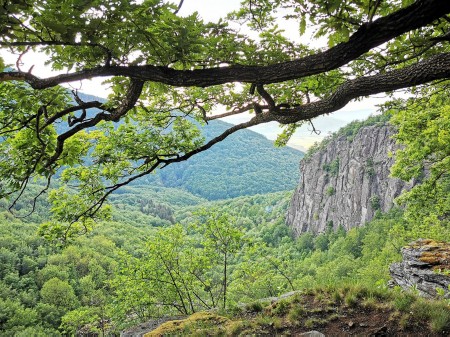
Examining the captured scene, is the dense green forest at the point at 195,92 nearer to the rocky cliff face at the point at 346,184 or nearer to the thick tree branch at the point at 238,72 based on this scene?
the thick tree branch at the point at 238,72

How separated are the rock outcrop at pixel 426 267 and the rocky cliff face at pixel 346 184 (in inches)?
2518

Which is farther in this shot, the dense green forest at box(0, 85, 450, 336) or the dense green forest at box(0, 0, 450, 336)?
the dense green forest at box(0, 85, 450, 336)

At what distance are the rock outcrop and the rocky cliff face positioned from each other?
64.0 m

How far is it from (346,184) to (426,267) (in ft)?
291

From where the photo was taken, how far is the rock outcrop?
299 inches

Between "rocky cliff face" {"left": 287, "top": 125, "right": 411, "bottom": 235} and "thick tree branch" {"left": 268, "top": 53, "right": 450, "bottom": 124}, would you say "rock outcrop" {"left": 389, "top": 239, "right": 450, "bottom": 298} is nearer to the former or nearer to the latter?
"thick tree branch" {"left": 268, "top": 53, "right": 450, "bottom": 124}

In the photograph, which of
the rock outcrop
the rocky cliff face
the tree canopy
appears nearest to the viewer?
the tree canopy

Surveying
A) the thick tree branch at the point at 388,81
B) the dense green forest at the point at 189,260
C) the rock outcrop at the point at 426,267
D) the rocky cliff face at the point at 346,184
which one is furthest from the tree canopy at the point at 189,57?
the rocky cliff face at the point at 346,184

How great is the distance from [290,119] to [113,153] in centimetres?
322

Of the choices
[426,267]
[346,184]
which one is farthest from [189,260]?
[346,184]

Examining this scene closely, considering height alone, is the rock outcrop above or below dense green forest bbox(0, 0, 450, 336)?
below

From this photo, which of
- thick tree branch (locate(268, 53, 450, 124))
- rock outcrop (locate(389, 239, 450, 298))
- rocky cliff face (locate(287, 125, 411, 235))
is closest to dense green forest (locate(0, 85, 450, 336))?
rock outcrop (locate(389, 239, 450, 298))

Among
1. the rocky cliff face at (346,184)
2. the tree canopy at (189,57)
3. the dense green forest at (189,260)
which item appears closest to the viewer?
the tree canopy at (189,57)

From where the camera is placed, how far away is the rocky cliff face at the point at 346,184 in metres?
78.6
